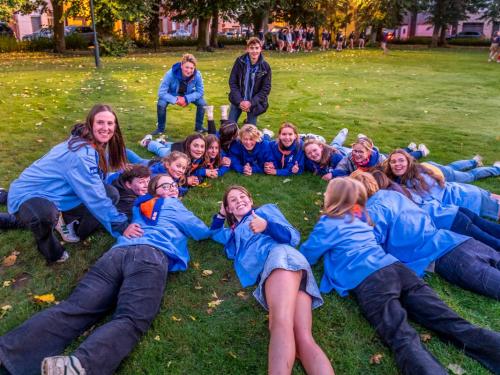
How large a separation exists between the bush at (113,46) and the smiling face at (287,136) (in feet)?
71.0

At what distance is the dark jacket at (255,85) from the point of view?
7.71 m

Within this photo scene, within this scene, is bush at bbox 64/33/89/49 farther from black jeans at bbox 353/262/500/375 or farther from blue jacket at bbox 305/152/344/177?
black jeans at bbox 353/262/500/375

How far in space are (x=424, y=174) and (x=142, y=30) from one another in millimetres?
33720

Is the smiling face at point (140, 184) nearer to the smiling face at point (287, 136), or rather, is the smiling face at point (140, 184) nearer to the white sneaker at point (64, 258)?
the white sneaker at point (64, 258)

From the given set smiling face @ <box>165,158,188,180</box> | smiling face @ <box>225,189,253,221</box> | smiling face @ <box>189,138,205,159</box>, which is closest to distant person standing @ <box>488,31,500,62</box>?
smiling face @ <box>189,138,205,159</box>

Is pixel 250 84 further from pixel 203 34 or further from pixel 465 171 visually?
pixel 203 34

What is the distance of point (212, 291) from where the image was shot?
3.75 meters

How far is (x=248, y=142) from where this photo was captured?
20.5 feet

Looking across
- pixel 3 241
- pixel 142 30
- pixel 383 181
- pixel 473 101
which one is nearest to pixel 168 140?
pixel 3 241

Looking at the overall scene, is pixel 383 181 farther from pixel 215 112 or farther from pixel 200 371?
pixel 215 112

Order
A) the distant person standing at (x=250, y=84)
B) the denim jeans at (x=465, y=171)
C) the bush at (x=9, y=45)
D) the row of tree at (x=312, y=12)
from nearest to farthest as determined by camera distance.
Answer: the denim jeans at (x=465, y=171) < the distant person standing at (x=250, y=84) < the bush at (x=9, y=45) < the row of tree at (x=312, y=12)

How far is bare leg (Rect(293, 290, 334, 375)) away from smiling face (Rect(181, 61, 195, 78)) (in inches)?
224

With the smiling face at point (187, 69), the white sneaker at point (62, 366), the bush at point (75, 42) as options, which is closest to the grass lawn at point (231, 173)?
the white sneaker at point (62, 366)

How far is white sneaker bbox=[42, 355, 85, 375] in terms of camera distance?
243 centimetres
